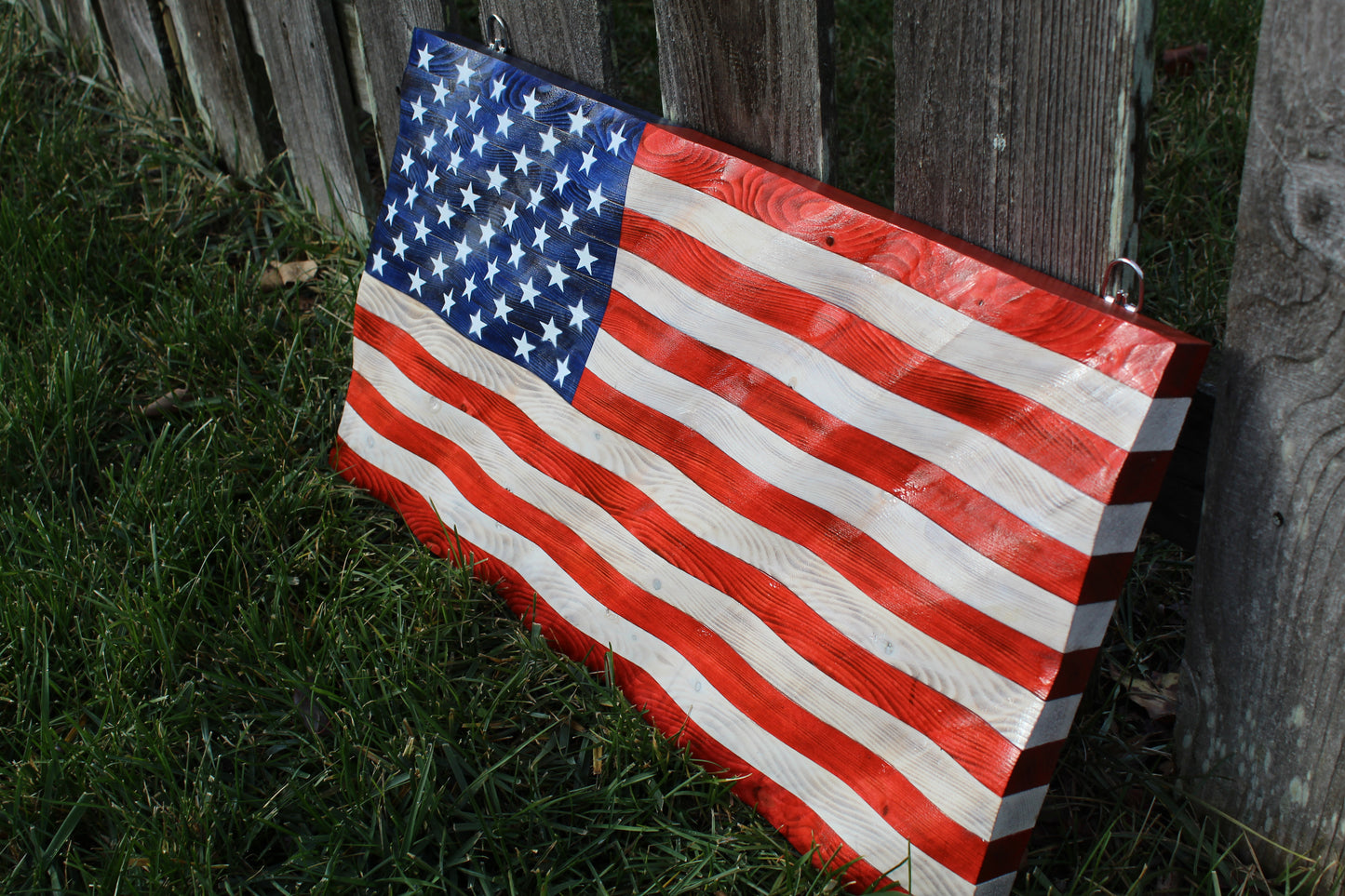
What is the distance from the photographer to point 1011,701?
1387mm

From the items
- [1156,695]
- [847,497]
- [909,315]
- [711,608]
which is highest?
[909,315]

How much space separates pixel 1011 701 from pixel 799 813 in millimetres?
402

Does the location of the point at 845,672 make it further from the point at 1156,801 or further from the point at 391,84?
the point at 391,84

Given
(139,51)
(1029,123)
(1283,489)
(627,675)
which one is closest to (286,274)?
(139,51)

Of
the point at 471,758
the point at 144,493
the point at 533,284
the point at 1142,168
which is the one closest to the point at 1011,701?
the point at 1142,168

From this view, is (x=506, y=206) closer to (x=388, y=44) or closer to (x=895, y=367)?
(x=388, y=44)

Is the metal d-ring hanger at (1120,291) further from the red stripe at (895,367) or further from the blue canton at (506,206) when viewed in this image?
the blue canton at (506,206)

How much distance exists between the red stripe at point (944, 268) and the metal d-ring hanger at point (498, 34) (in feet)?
1.63

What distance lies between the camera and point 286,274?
2812 millimetres

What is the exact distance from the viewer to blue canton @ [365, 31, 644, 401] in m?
1.86

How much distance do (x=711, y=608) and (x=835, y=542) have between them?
0.26 meters

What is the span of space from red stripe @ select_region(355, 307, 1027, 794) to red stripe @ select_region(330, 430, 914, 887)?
22 centimetres

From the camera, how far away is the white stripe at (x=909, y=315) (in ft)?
4.20


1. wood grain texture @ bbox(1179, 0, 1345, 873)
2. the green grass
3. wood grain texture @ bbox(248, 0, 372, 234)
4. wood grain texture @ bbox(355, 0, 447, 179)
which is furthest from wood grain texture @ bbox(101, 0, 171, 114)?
wood grain texture @ bbox(1179, 0, 1345, 873)
